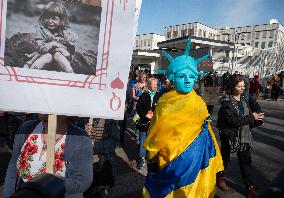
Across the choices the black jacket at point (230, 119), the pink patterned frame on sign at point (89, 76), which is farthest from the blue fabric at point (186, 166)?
the black jacket at point (230, 119)

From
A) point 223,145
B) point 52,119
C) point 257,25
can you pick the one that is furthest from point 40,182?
point 257,25

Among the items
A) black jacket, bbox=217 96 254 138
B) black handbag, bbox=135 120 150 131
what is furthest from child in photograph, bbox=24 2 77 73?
black jacket, bbox=217 96 254 138

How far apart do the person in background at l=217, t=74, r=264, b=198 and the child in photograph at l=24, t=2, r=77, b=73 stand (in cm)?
292

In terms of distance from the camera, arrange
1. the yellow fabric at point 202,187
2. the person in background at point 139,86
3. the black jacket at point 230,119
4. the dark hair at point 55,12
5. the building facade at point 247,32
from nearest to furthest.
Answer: the dark hair at point 55,12 < the yellow fabric at point 202,187 < the black jacket at point 230,119 < the person in background at point 139,86 < the building facade at point 247,32

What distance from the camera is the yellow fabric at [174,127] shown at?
2855mm

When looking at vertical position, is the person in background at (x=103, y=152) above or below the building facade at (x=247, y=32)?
below

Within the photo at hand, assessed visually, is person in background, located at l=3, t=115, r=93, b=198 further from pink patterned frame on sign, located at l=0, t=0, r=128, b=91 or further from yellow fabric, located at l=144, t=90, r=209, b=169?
yellow fabric, located at l=144, t=90, r=209, b=169

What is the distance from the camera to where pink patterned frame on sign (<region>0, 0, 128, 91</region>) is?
1.80 metres

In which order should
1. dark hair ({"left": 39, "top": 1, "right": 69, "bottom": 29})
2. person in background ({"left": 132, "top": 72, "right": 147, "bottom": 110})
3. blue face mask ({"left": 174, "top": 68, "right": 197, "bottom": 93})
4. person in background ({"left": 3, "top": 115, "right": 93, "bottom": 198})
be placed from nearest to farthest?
dark hair ({"left": 39, "top": 1, "right": 69, "bottom": 29}) < person in background ({"left": 3, "top": 115, "right": 93, "bottom": 198}) < blue face mask ({"left": 174, "top": 68, "right": 197, "bottom": 93}) < person in background ({"left": 132, "top": 72, "right": 147, "bottom": 110})

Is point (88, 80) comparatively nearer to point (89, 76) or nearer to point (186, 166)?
point (89, 76)

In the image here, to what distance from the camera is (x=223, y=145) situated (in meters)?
4.68

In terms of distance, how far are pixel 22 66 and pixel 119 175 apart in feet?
12.7

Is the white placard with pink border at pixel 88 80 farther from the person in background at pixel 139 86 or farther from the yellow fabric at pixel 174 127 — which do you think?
the person in background at pixel 139 86

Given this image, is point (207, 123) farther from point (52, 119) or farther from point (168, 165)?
point (52, 119)
